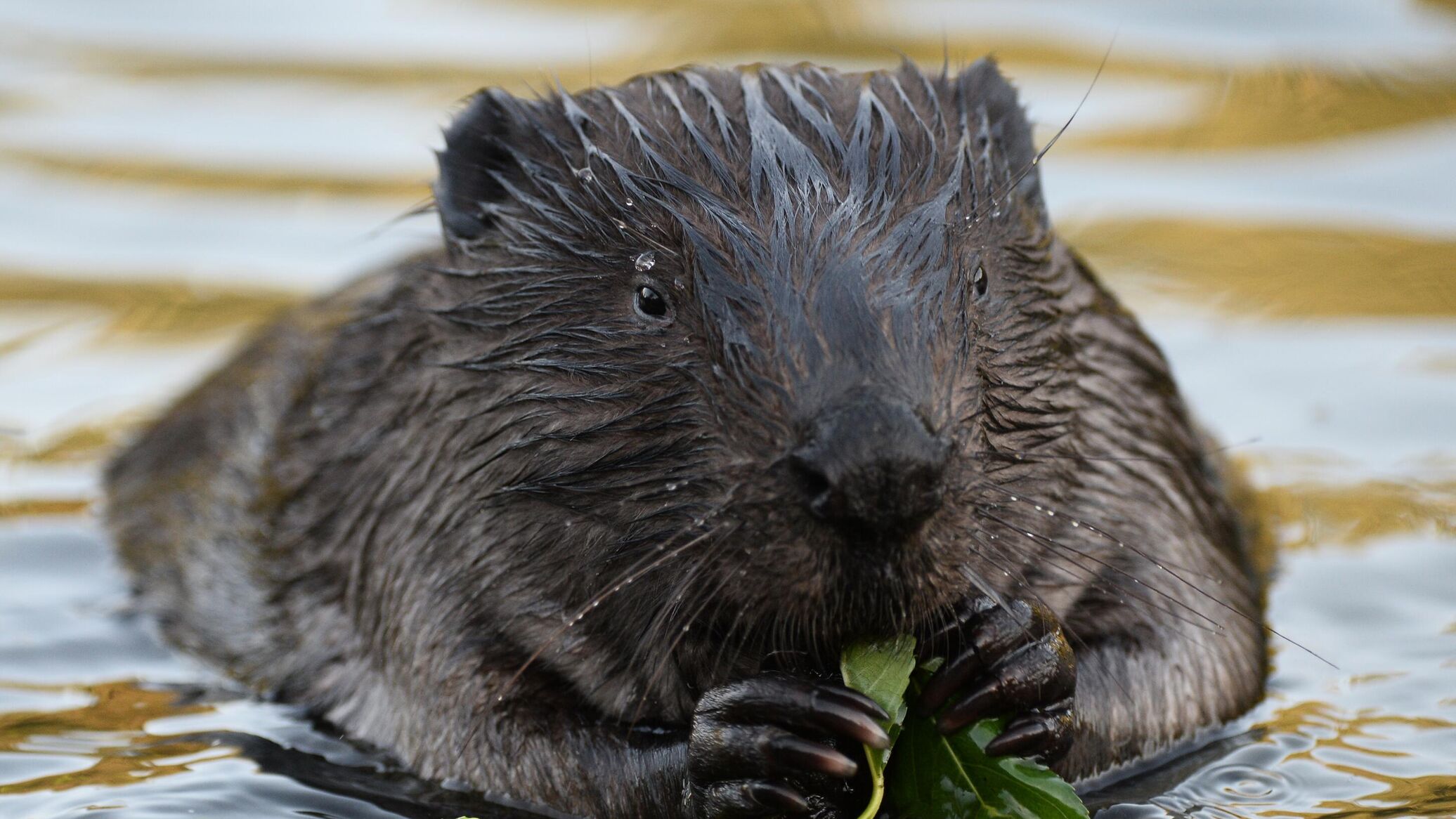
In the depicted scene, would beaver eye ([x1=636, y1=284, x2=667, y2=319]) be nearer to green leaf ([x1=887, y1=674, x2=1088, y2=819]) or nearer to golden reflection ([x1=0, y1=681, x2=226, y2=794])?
green leaf ([x1=887, y1=674, x2=1088, y2=819])

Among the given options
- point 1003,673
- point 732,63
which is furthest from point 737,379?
point 732,63

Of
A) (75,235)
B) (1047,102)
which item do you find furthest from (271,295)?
(1047,102)

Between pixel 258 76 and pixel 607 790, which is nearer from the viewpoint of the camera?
pixel 607 790

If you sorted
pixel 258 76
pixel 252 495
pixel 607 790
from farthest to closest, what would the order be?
pixel 258 76
pixel 252 495
pixel 607 790

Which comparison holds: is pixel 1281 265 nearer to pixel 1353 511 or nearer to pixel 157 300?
pixel 1353 511

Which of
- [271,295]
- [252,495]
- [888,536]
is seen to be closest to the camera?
[888,536]

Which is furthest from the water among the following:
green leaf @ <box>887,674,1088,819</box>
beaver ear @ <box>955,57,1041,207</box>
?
beaver ear @ <box>955,57,1041,207</box>

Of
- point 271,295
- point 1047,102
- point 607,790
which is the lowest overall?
point 607,790

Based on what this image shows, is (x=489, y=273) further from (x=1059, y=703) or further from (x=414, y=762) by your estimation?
(x=1059, y=703)
